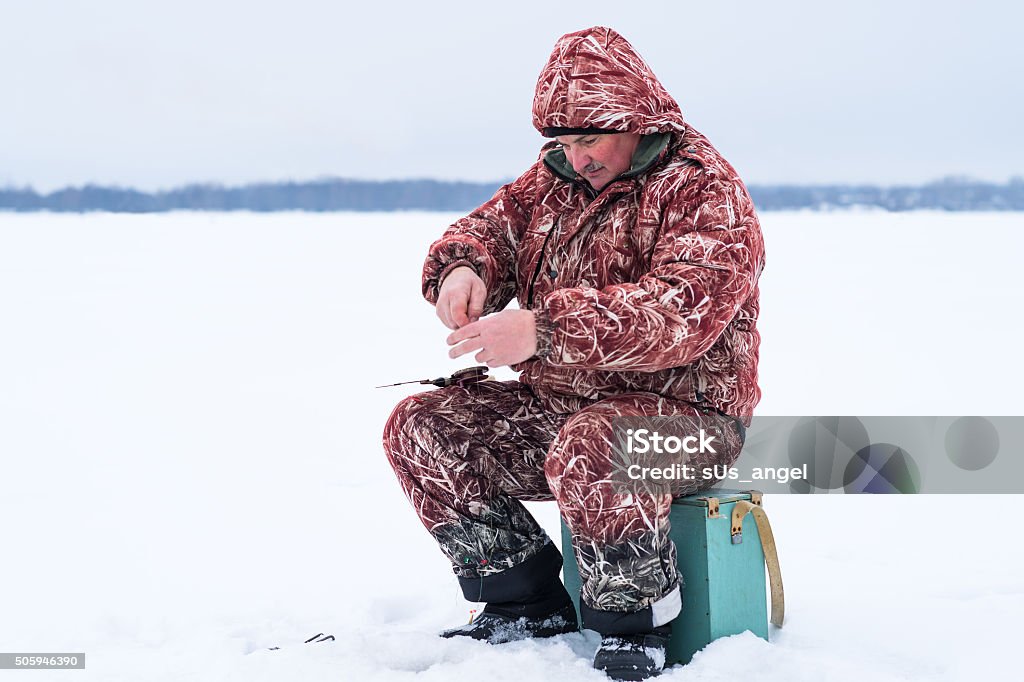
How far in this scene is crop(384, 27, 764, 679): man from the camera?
1366 millimetres

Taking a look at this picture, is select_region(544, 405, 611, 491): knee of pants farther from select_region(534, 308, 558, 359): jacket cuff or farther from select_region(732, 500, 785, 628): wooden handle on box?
select_region(732, 500, 785, 628): wooden handle on box

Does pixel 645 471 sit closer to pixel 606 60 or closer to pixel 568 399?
pixel 568 399

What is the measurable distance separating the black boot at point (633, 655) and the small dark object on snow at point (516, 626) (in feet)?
0.61

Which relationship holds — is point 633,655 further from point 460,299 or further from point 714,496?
point 460,299

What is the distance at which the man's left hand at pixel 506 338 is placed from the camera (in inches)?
52.7

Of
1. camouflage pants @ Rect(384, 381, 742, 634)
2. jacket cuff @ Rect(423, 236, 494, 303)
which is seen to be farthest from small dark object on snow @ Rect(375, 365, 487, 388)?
jacket cuff @ Rect(423, 236, 494, 303)

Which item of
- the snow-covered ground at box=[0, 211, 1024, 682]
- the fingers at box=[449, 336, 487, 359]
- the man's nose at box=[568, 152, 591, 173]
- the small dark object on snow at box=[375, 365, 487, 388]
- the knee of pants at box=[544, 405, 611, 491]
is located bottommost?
the snow-covered ground at box=[0, 211, 1024, 682]

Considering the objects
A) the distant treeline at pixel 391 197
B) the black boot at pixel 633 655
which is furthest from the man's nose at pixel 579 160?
the distant treeline at pixel 391 197

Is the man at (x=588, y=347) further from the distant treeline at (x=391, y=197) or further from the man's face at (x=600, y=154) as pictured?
the distant treeline at (x=391, y=197)

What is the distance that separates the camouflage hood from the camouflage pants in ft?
1.38

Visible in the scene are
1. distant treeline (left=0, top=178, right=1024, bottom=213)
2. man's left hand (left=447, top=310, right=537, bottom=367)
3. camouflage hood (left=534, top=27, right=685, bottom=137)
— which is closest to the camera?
man's left hand (left=447, top=310, right=537, bottom=367)

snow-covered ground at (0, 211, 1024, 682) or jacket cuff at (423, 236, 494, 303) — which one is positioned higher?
jacket cuff at (423, 236, 494, 303)

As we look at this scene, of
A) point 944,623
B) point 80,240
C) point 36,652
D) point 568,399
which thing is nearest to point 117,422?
point 36,652

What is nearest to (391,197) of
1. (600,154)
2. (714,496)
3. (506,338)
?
(600,154)
